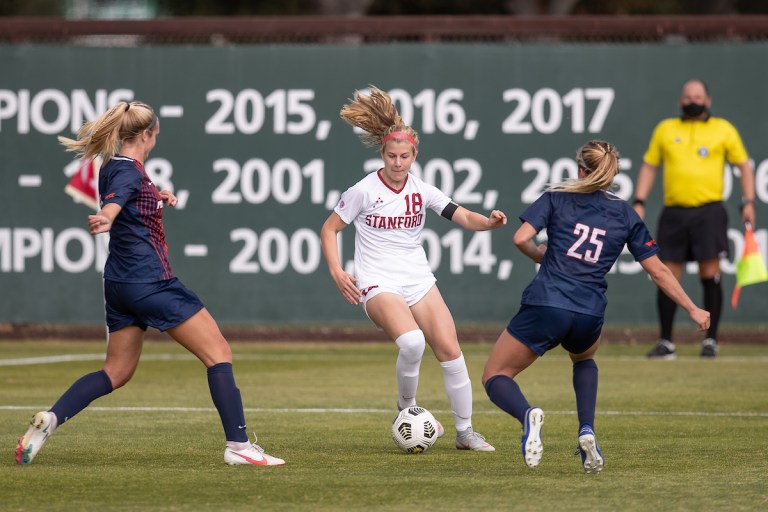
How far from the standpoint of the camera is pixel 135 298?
24.6 feet

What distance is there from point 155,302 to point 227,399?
0.61 meters

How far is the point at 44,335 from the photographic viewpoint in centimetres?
1661

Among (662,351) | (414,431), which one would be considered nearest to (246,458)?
(414,431)

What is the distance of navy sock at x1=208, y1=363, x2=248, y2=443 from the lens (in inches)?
296

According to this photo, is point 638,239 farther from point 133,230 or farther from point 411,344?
point 133,230

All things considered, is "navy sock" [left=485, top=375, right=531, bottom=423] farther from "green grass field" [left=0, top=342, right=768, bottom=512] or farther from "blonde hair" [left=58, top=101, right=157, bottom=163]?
"blonde hair" [left=58, top=101, right=157, bottom=163]

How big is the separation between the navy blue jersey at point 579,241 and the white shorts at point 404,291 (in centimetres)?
106

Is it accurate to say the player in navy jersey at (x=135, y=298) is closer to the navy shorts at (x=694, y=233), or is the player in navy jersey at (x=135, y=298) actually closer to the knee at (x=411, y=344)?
the knee at (x=411, y=344)

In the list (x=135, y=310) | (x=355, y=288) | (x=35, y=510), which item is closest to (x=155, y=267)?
(x=135, y=310)

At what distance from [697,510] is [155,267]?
298 cm

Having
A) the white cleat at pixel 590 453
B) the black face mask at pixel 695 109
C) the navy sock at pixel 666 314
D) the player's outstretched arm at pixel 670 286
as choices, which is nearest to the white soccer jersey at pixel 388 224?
the player's outstretched arm at pixel 670 286

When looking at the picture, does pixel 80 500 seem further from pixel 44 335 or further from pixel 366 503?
pixel 44 335

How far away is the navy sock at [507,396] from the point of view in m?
7.45

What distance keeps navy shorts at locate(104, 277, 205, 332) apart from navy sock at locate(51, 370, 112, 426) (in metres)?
0.40
